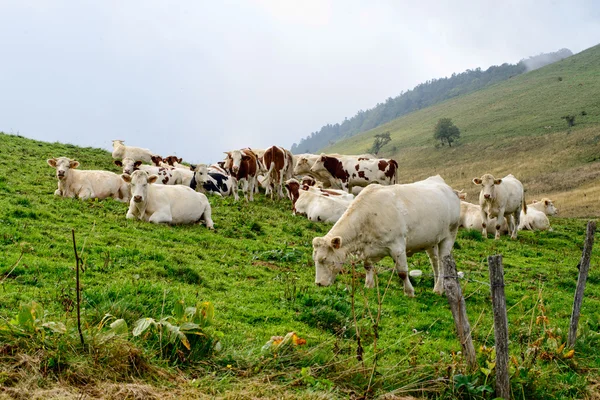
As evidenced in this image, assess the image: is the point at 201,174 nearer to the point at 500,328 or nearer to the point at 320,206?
the point at 320,206

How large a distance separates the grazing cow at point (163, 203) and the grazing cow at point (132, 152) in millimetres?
13280

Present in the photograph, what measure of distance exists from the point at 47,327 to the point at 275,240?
9373 mm

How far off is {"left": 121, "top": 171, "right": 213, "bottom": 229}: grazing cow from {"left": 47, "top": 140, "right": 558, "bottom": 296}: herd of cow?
25 mm

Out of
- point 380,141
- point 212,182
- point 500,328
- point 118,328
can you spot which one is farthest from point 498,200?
point 380,141

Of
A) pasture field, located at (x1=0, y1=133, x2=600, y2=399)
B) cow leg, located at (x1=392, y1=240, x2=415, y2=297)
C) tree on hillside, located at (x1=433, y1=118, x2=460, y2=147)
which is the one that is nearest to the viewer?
pasture field, located at (x1=0, y1=133, x2=600, y2=399)

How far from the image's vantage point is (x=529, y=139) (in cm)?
8150

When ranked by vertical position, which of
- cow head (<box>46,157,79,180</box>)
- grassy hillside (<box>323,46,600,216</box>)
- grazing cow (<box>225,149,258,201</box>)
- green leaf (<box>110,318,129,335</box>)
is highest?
cow head (<box>46,157,79,180</box>)

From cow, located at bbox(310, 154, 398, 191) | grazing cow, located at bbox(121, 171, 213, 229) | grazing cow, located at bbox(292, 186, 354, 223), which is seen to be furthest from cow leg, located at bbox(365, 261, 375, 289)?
cow, located at bbox(310, 154, 398, 191)

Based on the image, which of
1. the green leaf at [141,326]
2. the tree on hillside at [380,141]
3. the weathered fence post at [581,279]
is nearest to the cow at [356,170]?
the weathered fence post at [581,279]

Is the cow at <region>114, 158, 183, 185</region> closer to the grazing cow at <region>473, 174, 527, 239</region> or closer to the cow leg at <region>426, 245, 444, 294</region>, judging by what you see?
the grazing cow at <region>473, 174, 527, 239</region>

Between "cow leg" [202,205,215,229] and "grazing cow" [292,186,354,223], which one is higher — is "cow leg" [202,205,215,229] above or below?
above

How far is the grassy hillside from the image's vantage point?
5416cm

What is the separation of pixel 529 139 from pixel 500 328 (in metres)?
83.3

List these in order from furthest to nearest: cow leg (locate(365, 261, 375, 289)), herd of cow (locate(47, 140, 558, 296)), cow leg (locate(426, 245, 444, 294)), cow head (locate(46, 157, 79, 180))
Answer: cow head (locate(46, 157, 79, 180))
cow leg (locate(426, 245, 444, 294))
cow leg (locate(365, 261, 375, 289))
herd of cow (locate(47, 140, 558, 296))
